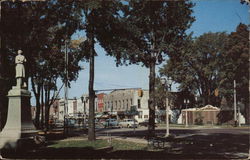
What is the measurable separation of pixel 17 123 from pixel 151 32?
14887 millimetres

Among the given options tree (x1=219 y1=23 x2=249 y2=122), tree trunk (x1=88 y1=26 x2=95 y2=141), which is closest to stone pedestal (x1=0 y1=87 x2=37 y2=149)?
tree trunk (x1=88 y1=26 x2=95 y2=141)

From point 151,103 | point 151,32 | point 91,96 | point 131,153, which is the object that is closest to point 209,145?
point 151,103

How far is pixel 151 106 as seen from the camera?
2511 cm

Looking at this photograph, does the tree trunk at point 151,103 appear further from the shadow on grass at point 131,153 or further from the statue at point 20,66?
the statue at point 20,66

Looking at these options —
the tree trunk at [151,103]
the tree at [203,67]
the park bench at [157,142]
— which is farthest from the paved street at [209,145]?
the tree at [203,67]

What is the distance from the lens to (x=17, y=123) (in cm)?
1467

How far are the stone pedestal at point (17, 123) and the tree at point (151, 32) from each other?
9.35m

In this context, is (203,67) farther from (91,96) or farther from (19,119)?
(19,119)


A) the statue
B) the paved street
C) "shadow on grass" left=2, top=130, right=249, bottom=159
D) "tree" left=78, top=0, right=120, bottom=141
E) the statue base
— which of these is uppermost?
"tree" left=78, top=0, right=120, bottom=141

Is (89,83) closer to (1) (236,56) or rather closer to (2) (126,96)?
(1) (236,56)

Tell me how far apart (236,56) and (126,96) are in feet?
140

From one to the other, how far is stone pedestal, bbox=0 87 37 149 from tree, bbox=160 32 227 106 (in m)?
44.0

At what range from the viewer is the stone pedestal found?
14.1m

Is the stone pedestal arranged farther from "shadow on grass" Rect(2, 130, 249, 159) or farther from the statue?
"shadow on grass" Rect(2, 130, 249, 159)
